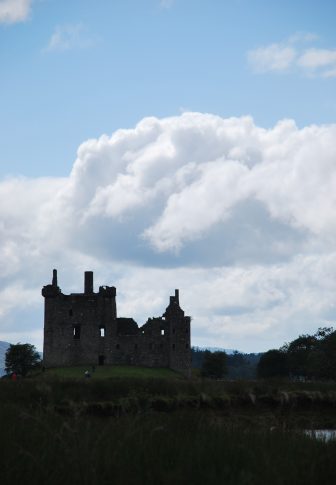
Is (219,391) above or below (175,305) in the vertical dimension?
below

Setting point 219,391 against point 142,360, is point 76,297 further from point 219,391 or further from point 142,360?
point 219,391

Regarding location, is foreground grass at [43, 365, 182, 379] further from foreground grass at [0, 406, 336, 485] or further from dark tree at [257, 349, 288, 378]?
foreground grass at [0, 406, 336, 485]

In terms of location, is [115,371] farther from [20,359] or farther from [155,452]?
[155,452]

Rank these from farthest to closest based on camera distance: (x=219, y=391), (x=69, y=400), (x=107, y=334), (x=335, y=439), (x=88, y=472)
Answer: (x=107, y=334)
(x=219, y=391)
(x=69, y=400)
(x=335, y=439)
(x=88, y=472)

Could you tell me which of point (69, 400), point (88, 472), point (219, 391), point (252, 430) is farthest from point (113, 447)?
point (219, 391)

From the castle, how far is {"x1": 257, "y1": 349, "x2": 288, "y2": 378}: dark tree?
81.5ft

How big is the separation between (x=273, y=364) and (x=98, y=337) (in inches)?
1293

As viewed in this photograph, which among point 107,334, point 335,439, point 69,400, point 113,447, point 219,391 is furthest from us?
point 107,334

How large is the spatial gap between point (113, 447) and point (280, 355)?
90.6m

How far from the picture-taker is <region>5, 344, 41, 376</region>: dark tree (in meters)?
86.1

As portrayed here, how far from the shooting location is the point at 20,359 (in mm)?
87062

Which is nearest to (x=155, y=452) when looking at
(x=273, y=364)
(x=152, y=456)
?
(x=152, y=456)

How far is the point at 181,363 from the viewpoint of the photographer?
2926 inches

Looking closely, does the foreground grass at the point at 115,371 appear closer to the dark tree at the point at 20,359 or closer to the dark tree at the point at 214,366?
the dark tree at the point at 20,359
